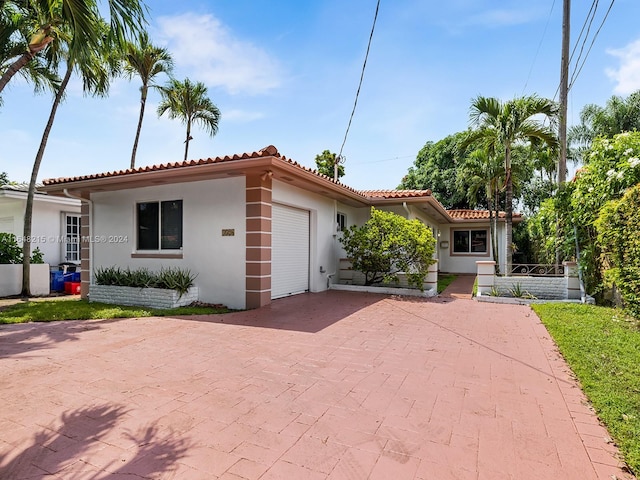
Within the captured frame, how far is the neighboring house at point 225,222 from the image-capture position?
27.6ft

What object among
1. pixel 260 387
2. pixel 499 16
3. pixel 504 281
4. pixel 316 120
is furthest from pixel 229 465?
pixel 316 120

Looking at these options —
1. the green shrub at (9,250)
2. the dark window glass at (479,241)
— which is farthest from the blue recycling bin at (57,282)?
the dark window glass at (479,241)

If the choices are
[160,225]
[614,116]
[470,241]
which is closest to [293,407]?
[160,225]

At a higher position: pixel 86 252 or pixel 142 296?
pixel 86 252

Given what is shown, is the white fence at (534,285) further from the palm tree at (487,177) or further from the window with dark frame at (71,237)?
the window with dark frame at (71,237)

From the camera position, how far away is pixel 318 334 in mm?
6082

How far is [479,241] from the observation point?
20406mm

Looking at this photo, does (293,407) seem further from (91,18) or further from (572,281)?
(572,281)

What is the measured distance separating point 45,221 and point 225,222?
9424mm

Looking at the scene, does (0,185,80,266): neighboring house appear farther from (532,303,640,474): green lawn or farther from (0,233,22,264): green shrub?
(532,303,640,474): green lawn

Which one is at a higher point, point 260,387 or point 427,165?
point 427,165

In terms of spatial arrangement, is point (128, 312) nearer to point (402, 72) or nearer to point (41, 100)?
point (41, 100)

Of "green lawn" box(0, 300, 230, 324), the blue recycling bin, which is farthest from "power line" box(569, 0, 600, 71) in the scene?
the blue recycling bin

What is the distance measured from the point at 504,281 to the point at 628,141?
171 inches
